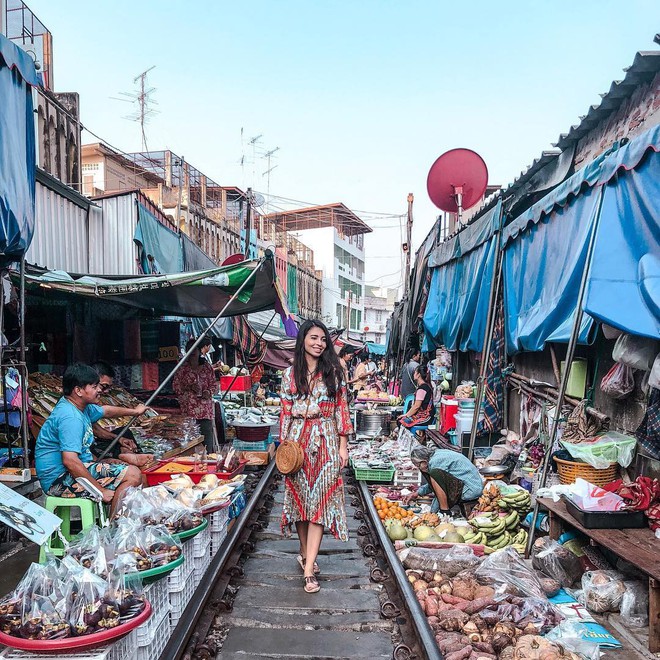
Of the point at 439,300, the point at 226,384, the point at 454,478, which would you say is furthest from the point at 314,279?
the point at 454,478

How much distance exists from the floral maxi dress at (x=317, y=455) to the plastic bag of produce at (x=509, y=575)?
4.19ft

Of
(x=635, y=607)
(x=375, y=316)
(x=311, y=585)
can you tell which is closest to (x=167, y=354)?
(x=311, y=585)

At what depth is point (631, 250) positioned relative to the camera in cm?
427

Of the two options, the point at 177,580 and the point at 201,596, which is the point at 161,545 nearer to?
the point at 177,580

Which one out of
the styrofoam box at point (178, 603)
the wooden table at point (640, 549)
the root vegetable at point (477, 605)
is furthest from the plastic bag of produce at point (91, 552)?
the wooden table at point (640, 549)

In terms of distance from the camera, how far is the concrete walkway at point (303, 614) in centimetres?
376

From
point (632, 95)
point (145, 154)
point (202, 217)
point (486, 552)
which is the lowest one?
point (486, 552)

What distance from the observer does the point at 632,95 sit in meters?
5.98

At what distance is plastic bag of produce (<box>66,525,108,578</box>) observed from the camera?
10.4 feet

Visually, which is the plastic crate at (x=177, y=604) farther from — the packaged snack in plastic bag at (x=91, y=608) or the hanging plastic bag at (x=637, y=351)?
the hanging plastic bag at (x=637, y=351)

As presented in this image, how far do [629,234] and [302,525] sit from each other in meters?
3.68

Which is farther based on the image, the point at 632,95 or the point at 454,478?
the point at 454,478

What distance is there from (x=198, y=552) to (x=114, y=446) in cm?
313

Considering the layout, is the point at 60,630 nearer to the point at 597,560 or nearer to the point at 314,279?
the point at 597,560
